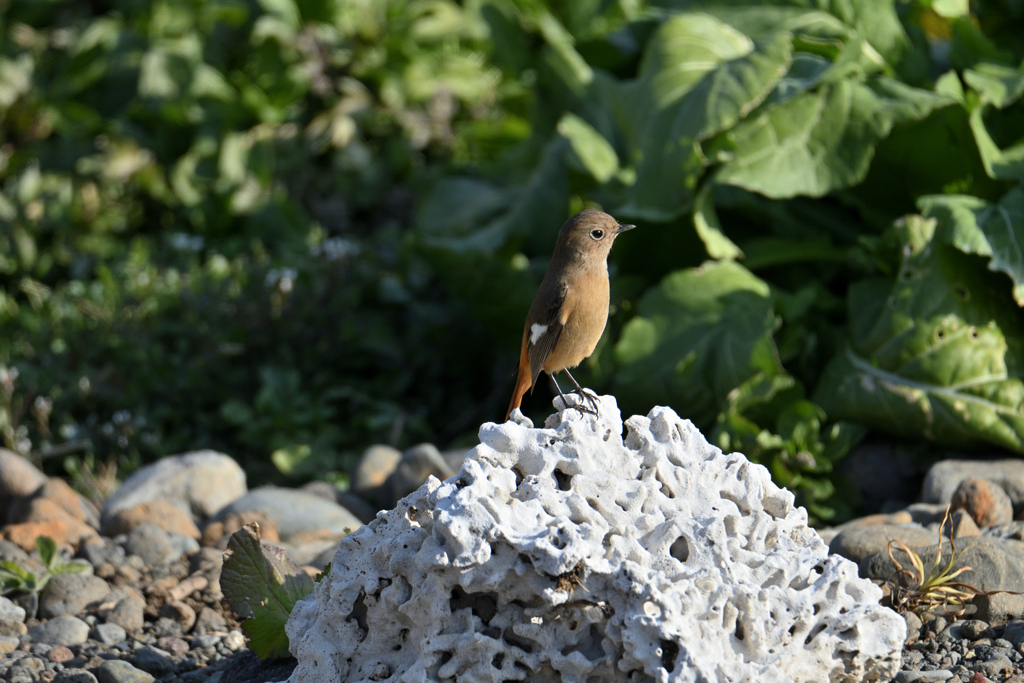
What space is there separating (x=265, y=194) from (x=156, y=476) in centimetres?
349

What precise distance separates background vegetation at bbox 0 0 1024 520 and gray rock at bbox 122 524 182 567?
1.38 meters

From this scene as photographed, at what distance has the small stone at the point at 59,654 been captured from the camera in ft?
9.91

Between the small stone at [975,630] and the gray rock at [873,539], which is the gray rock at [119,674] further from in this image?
the small stone at [975,630]

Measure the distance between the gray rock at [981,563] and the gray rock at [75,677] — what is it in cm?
250

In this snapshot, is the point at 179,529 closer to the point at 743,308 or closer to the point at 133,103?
the point at 743,308

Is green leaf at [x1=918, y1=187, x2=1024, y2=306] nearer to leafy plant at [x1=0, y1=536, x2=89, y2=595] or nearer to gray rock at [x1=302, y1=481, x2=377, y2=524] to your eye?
gray rock at [x1=302, y1=481, x2=377, y2=524]

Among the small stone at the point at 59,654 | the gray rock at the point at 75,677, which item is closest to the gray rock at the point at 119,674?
Answer: the gray rock at the point at 75,677

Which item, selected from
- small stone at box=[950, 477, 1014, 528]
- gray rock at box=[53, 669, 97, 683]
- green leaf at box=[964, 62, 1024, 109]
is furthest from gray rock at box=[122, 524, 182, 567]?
green leaf at box=[964, 62, 1024, 109]

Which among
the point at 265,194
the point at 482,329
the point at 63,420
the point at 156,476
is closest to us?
the point at 156,476

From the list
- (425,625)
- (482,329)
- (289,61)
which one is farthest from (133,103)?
(425,625)

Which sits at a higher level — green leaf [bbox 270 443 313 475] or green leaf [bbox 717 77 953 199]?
green leaf [bbox 717 77 953 199]

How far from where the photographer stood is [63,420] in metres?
5.75

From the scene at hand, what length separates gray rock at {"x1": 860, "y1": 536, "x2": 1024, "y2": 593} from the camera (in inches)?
120

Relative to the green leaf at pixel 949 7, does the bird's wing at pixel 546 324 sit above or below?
below
